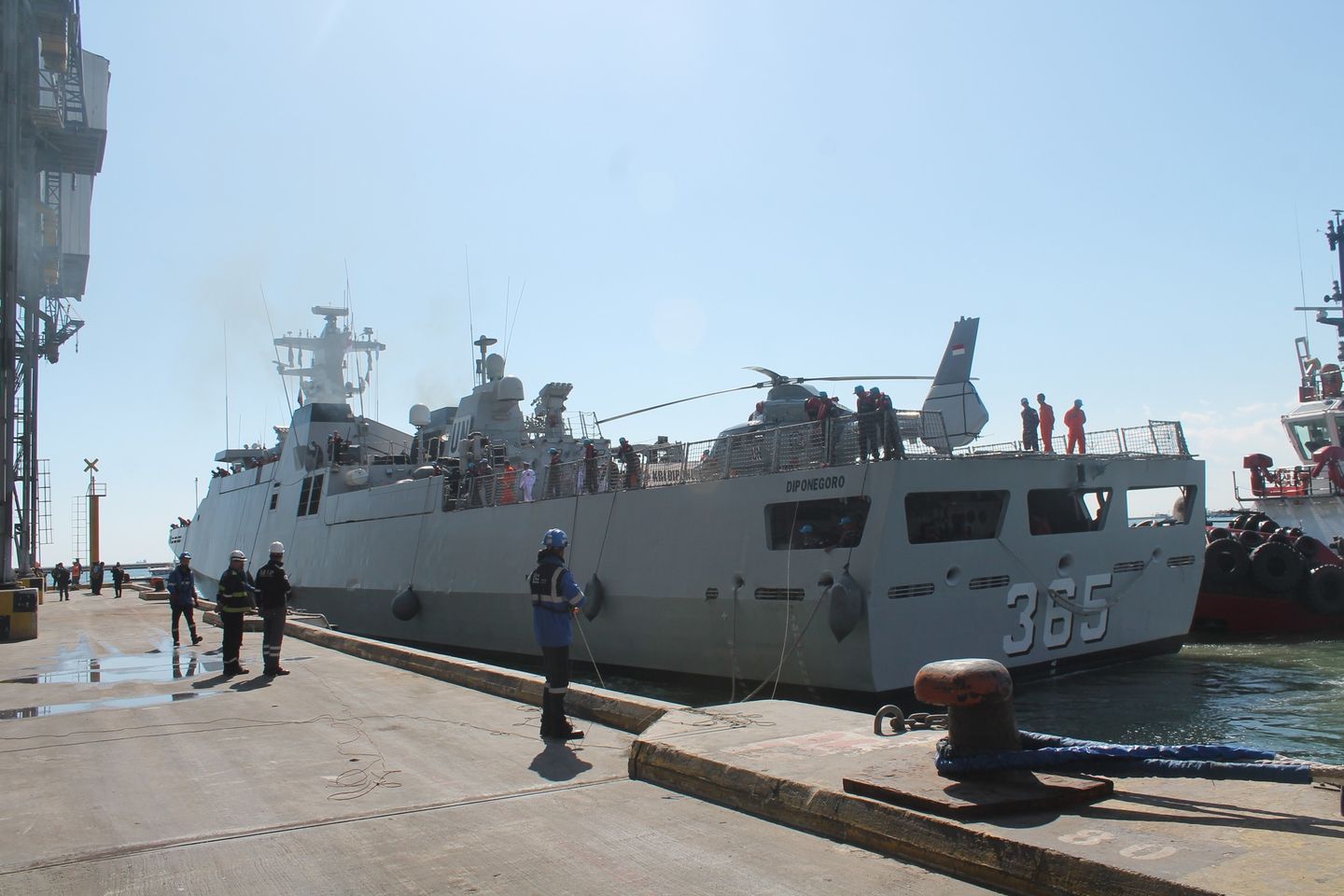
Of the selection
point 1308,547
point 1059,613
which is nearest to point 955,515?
point 1059,613

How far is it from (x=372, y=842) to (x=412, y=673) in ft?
18.6

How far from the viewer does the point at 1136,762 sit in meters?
3.87

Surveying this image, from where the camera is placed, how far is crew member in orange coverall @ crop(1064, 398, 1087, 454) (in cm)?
1324

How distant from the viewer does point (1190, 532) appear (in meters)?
14.0

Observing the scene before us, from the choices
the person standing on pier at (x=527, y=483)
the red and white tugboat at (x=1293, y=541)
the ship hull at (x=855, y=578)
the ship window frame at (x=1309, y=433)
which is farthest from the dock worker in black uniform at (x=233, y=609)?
the ship window frame at (x=1309, y=433)

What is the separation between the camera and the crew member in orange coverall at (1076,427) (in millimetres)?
13242

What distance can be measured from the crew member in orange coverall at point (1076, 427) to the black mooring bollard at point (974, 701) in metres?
10.0

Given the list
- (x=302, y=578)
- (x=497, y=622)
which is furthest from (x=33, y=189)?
(x=497, y=622)

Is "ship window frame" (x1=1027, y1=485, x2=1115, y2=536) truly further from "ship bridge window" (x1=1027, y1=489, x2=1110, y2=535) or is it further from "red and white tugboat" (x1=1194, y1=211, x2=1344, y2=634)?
"red and white tugboat" (x1=1194, y1=211, x2=1344, y2=634)

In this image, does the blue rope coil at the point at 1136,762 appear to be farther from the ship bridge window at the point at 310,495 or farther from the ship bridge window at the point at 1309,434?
the ship bridge window at the point at 1309,434

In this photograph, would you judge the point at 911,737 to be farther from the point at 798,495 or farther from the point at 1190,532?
the point at 1190,532

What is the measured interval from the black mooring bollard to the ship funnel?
1047cm

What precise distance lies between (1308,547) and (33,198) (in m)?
27.1

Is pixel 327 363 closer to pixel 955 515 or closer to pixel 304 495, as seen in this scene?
pixel 304 495
